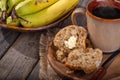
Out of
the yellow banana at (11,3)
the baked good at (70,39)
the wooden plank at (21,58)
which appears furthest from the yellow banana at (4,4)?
the baked good at (70,39)

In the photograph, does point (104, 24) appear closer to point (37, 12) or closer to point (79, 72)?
point (79, 72)

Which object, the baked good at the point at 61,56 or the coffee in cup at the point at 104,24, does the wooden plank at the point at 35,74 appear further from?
the coffee in cup at the point at 104,24

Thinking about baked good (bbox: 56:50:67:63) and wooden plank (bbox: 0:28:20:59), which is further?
wooden plank (bbox: 0:28:20:59)

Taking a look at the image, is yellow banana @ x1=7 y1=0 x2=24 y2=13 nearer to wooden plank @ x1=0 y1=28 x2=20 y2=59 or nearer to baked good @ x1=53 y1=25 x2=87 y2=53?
wooden plank @ x1=0 y1=28 x2=20 y2=59

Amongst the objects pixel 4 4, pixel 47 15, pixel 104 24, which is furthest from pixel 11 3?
pixel 104 24

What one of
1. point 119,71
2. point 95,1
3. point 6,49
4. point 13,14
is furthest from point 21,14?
point 119,71

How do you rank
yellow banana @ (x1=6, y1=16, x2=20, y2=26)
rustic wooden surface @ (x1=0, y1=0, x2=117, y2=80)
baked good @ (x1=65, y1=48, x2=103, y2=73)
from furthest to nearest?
yellow banana @ (x1=6, y1=16, x2=20, y2=26), rustic wooden surface @ (x1=0, y1=0, x2=117, y2=80), baked good @ (x1=65, y1=48, x2=103, y2=73)

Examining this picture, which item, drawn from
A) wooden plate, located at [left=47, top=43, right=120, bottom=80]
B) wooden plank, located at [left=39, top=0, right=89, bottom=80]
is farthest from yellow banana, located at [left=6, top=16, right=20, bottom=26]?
wooden plate, located at [left=47, top=43, right=120, bottom=80]
